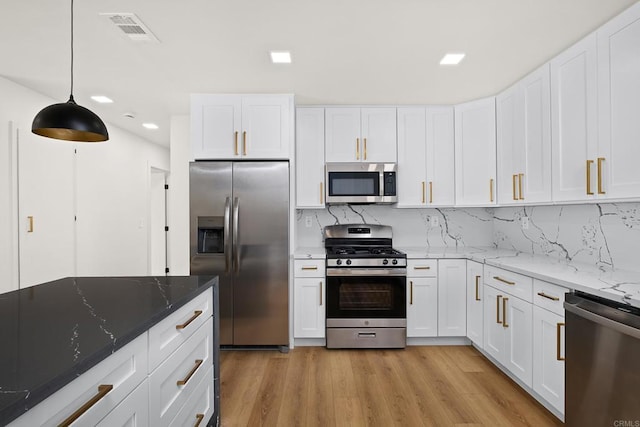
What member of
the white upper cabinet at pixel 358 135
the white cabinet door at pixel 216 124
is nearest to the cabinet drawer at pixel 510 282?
the white upper cabinet at pixel 358 135

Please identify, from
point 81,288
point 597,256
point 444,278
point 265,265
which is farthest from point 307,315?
point 597,256

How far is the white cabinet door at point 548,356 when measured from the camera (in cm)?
194

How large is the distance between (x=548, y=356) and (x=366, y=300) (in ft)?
4.96

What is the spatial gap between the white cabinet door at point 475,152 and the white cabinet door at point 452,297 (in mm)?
708

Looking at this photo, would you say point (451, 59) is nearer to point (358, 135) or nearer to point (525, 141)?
point (525, 141)

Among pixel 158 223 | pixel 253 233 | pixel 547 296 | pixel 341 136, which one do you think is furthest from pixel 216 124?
pixel 158 223

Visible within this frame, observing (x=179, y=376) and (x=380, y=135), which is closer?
(x=179, y=376)

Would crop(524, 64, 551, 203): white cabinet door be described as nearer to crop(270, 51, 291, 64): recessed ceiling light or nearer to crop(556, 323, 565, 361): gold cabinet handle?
crop(556, 323, 565, 361): gold cabinet handle

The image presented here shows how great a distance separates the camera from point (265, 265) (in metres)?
3.14

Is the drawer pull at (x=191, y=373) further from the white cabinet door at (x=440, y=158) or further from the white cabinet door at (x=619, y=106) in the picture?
the white cabinet door at (x=440, y=158)

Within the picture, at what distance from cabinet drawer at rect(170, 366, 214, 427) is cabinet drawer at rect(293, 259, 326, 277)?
1.43 m

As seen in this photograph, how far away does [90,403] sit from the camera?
905mm

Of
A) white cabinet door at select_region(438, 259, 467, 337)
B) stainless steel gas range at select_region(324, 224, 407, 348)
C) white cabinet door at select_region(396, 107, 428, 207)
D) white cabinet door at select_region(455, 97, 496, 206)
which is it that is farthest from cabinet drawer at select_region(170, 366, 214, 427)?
white cabinet door at select_region(455, 97, 496, 206)

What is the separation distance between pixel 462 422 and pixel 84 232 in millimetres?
4294
